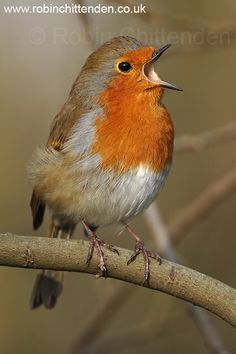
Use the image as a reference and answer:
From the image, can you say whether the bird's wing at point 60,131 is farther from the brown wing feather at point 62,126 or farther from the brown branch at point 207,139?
the brown branch at point 207,139

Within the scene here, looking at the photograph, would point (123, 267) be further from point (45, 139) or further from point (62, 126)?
point (45, 139)

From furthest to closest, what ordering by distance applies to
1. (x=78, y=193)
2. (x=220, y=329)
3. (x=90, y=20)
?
(x=220, y=329), (x=90, y=20), (x=78, y=193)

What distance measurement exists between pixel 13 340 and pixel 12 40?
2504mm

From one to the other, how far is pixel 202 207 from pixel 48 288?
1.14 meters

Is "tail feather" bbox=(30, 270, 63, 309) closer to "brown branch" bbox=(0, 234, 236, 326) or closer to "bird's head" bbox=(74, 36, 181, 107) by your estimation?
"bird's head" bbox=(74, 36, 181, 107)

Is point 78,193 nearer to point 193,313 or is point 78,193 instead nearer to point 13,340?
point 193,313

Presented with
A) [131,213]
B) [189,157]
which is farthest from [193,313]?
[189,157]

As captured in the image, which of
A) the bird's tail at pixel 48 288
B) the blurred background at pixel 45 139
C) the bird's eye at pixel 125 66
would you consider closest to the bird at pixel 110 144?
the bird's eye at pixel 125 66

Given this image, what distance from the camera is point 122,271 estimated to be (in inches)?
149

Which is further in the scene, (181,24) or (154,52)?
(181,24)

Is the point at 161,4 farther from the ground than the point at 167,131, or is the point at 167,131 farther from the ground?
the point at 161,4

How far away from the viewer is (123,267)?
3797mm

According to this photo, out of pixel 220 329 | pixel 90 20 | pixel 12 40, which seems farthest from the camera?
pixel 12 40

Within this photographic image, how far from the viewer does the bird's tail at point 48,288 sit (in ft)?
16.8
